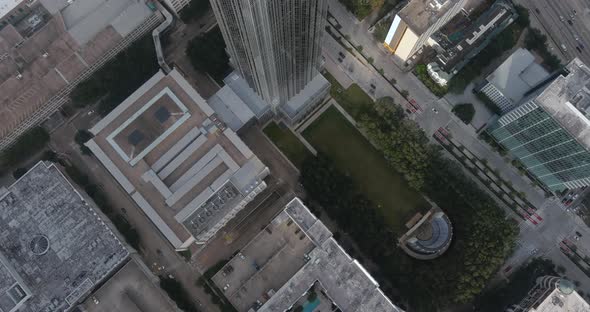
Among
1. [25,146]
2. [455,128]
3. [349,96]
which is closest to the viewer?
[25,146]

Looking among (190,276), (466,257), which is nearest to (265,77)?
(190,276)

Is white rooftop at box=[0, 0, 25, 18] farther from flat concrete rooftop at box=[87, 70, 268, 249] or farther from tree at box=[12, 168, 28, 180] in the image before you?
flat concrete rooftop at box=[87, 70, 268, 249]

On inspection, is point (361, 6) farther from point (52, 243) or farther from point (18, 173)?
point (18, 173)

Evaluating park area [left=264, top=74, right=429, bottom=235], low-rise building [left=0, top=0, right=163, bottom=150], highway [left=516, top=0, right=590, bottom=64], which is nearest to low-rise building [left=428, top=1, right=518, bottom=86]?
highway [left=516, top=0, right=590, bottom=64]

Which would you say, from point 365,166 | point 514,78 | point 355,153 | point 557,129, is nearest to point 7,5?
point 355,153

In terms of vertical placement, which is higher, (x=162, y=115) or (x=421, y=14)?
(x=162, y=115)

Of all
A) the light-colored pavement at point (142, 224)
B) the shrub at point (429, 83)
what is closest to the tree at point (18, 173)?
the light-colored pavement at point (142, 224)
